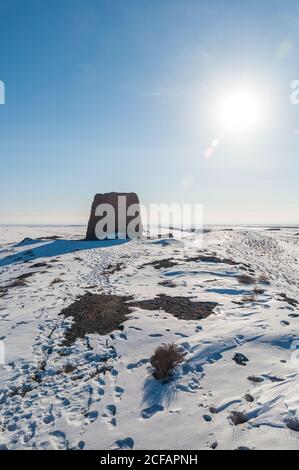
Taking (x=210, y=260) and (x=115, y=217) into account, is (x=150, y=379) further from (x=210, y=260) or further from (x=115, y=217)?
(x=115, y=217)

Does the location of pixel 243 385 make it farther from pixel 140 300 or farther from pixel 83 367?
pixel 140 300

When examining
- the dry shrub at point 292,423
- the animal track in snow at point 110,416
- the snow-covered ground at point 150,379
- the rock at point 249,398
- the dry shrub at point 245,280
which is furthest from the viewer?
the dry shrub at point 245,280

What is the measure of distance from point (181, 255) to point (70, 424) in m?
20.1

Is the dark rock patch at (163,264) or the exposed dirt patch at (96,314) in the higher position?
the dark rock patch at (163,264)

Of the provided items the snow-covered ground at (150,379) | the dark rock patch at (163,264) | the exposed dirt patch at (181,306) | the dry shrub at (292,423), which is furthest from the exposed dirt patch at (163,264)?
the dry shrub at (292,423)

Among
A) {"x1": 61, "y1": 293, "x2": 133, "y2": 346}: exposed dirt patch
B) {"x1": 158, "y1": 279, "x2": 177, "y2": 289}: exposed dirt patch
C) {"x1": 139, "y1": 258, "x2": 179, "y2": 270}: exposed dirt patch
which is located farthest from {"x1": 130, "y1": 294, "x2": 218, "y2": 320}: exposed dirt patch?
{"x1": 139, "y1": 258, "x2": 179, "y2": 270}: exposed dirt patch

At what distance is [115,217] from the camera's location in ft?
128

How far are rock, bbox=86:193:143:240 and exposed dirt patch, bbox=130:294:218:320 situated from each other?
25.2 meters

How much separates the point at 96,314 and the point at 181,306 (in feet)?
→ 11.7

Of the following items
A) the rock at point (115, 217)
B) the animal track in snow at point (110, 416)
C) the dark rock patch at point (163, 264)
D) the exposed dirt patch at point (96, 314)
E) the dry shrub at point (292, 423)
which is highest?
the rock at point (115, 217)

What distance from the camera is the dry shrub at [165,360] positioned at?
24.3 feet

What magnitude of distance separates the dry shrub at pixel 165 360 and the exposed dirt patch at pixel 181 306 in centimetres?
340

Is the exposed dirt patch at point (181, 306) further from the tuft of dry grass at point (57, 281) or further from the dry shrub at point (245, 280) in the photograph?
the tuft of dry grass at point (57, 281)

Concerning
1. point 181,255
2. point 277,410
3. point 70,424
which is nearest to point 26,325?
point 70,424
